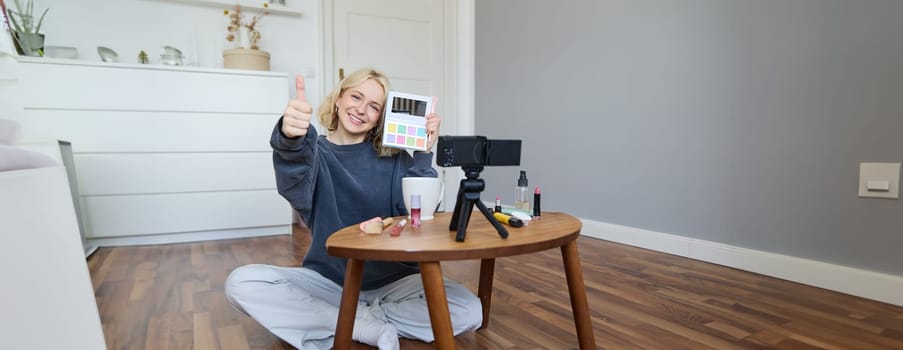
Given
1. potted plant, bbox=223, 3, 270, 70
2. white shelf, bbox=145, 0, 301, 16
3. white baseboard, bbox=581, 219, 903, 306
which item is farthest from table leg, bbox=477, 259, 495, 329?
white shelf, bbox=145, 0, 301, 16

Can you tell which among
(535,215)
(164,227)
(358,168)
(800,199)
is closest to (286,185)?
(358,168)

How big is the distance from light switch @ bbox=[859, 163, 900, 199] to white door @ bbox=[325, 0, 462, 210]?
7.99 feet

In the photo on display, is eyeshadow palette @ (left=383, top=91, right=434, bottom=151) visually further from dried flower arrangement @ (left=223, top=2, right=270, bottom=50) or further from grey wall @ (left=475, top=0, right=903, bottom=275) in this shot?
dried flower arrangement @ (left=223, top=2, right=270, bottom=50)

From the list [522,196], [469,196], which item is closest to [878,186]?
[522,196]

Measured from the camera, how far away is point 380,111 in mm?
1228

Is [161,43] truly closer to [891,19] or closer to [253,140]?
[253,140]

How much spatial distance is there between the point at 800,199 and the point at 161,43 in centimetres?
327

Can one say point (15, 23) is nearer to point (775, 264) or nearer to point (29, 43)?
point (29, 43)

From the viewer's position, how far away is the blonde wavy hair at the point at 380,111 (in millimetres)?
1222

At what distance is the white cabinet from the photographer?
2.38m

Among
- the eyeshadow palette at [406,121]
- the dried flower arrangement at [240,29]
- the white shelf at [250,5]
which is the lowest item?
the eyeshadow palette at [406,121]

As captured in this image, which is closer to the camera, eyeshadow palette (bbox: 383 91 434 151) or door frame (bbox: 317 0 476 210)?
eyeshadow palette (bbox: 383 91 434 151)

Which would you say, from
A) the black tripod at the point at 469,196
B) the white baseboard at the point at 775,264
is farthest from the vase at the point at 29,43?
the white baseboard at the point at 775,264

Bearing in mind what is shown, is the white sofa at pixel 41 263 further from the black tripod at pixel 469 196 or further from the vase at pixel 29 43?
the vase at pixel 29 43
